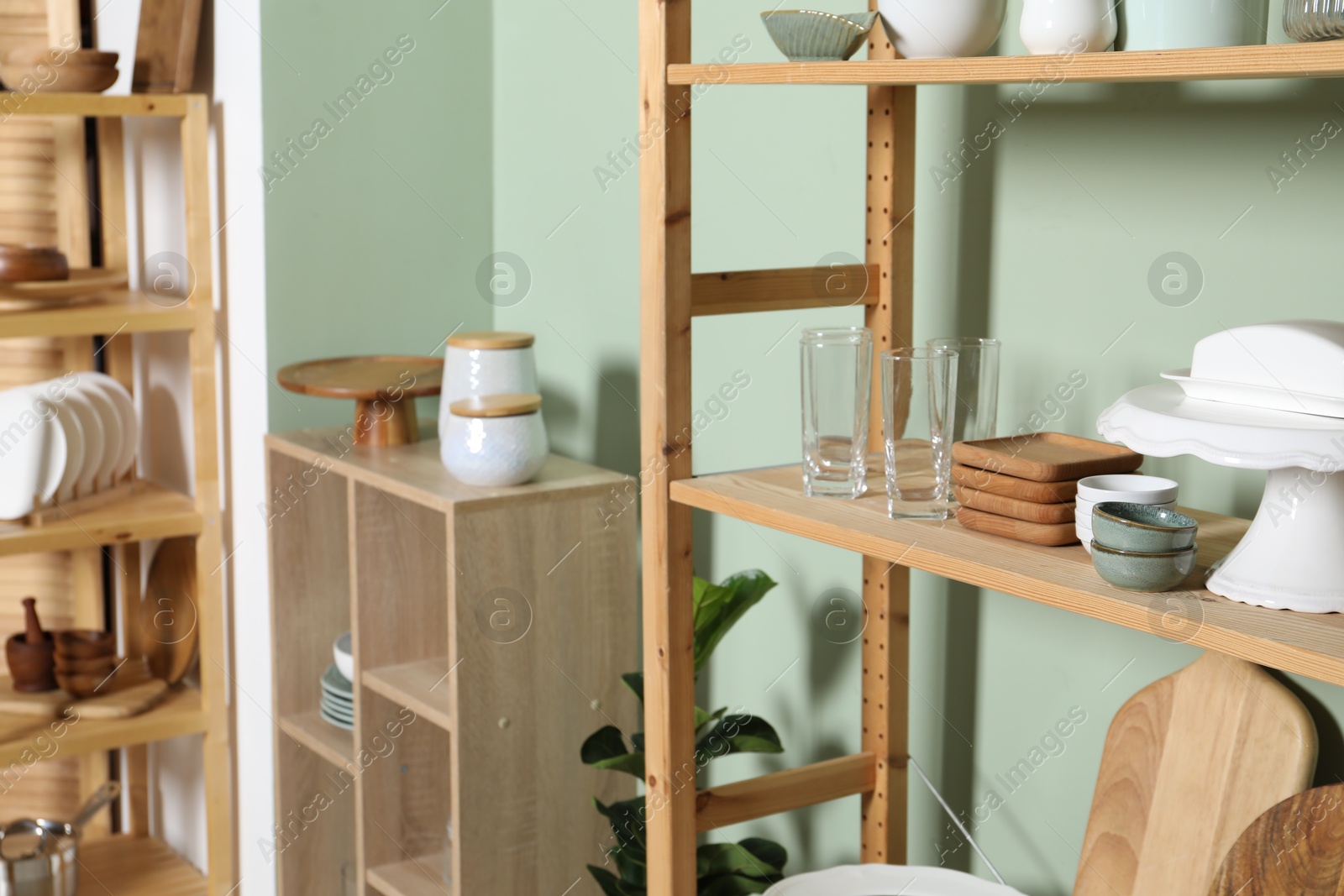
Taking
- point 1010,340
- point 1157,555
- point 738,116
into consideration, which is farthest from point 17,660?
point 1157,555

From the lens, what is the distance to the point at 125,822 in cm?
298

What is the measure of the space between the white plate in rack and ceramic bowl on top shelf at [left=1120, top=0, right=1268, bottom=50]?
0.82 ft

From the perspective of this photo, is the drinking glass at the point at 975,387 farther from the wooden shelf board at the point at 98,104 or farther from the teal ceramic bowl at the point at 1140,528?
the wooden shelf board at the point at 98,104

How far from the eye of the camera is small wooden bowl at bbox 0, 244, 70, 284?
2293mm

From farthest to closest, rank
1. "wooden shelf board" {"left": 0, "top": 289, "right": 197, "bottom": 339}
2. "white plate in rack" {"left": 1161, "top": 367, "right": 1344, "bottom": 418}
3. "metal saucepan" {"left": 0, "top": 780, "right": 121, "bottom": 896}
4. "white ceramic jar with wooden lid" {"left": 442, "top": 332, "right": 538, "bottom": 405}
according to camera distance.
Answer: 1. "metal saucepan" {"left": 0, "top": 780, "right": 121, "bottom": 896}
2. "wooden shelf board" {"left": 0, "top": 289, "right": 197, "bottom": 339}
3. "white ceramic jar with wooden lid" {"left": 442, "top": 332, "right": 538, "bottom": 405}
4. "white plate in rack" {"left": 1161, "top": 367, "right": 1344, "bottom": 418}

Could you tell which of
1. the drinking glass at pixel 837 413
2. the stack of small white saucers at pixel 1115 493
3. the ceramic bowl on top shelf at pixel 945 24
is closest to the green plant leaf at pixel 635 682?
the drinking glass at pixel 837 413

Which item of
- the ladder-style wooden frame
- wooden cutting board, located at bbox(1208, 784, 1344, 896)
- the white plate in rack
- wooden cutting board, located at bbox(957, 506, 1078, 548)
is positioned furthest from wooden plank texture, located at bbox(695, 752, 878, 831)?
the white plate in rack

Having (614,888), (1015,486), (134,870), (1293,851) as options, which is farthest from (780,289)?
(134,870)

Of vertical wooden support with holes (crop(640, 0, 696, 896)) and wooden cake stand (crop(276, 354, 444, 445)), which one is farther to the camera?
wooden cake stand (crop(276, 354, 444, 445))

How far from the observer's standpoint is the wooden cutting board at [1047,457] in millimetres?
1126

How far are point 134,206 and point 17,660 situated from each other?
92cm

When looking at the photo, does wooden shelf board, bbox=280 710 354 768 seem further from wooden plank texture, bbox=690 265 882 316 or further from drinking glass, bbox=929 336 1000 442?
drinking glass, bbox=929 336 1000 442

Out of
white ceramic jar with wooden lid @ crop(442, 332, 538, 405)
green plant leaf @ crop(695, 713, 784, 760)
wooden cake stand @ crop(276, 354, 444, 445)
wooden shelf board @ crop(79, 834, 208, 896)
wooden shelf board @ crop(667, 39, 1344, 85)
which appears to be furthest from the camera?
wooden shelf board @ crop(79, 834, 208, 896)

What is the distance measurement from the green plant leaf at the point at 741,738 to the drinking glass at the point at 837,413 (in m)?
0.54
